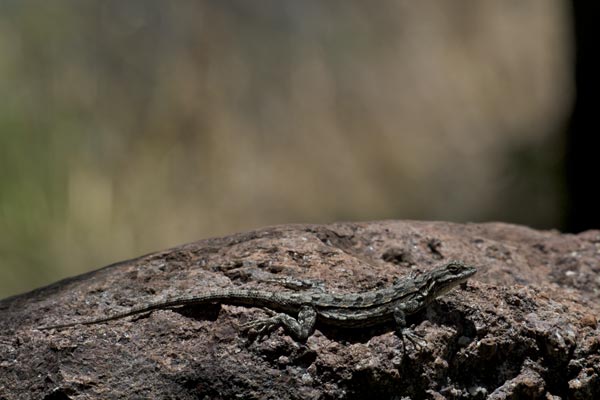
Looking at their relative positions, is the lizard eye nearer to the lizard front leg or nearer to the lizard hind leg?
the lizard hind leg

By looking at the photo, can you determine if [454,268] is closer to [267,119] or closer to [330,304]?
[330,304]

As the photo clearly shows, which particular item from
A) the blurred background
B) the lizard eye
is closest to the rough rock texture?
the lizard eye

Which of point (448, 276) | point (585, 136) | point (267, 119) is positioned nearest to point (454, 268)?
point (448, 276)

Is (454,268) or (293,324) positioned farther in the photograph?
Result: (454,268)

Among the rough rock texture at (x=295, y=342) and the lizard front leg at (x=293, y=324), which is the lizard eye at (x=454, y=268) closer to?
the rough rock texture at (x=295, y=342)

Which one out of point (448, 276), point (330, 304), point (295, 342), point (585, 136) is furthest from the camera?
point (585, 136)

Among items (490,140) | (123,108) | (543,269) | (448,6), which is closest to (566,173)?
(490,140)

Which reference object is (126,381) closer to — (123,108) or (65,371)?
(65,371)
